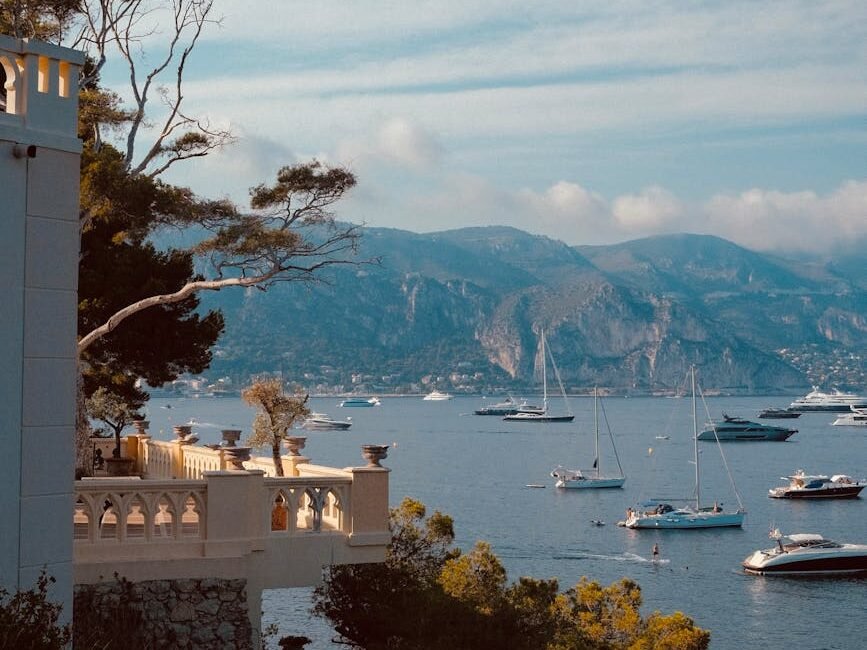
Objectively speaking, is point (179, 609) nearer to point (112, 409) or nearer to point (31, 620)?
point (31, 620)

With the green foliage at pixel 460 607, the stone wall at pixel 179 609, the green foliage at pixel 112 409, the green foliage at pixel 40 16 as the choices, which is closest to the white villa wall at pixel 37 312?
the stone wall at pixel 179 609

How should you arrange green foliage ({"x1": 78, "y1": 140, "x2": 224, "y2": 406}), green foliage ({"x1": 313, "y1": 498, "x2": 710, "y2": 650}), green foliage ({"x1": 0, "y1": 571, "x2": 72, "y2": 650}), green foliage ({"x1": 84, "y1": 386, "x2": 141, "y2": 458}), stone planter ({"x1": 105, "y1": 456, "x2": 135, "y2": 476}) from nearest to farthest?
green foliage ({"x1": 0, "y1": 571, "x2": 72, "y2": 650}) < green foliage ({"x1": 313, "y1": 498, "x2": 710, "y2": 650}) < green foliage ({"x1": 78, "y1": 140, "x2": 224, "y2": 406}) < stone planter ({"x1": 105, "y1": 456, "x2": 135, "y2": 476}) < green foliage ({"x1": 84, "y1": 386, "x2": 141, "y2": 458})

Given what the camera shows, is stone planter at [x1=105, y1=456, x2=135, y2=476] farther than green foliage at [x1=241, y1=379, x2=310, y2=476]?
Yes

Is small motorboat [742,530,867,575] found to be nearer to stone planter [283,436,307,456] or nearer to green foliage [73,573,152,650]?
stone planter [283,436,307,456]

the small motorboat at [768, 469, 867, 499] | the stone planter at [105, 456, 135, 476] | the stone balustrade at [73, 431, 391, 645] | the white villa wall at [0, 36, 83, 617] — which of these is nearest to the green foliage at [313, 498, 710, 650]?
the stone balustrade at [73, 431, 391, 645]

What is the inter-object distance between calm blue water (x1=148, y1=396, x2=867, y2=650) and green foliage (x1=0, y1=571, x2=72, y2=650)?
2472cm

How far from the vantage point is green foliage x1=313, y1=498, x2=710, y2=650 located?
1631 cm

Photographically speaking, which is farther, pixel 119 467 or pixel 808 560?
pixel 808 560

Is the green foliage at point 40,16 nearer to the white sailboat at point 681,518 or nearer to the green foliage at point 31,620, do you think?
the green foliage at point 31,620

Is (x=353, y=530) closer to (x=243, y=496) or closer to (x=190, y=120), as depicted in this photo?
(x=243, y=496)

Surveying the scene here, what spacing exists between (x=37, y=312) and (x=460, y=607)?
9.09 metres

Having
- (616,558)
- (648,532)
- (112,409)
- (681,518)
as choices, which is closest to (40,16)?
(112,409)

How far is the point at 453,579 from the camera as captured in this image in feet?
59.0

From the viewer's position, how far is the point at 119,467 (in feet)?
74.6
